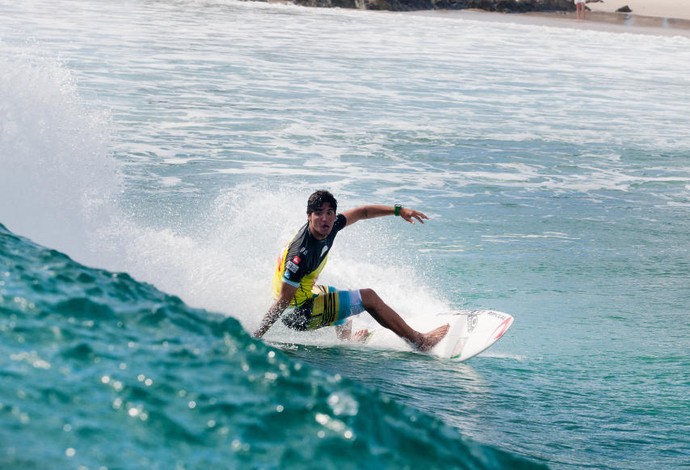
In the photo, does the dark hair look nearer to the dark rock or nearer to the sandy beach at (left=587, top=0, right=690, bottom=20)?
the sandy beach at (left=587, top=0, right=690, bottom=20)

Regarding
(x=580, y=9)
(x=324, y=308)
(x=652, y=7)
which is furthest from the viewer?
(x=652, y=7)

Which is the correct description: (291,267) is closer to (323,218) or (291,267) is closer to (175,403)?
(323,218)

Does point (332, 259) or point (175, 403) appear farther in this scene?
point (332, 259)

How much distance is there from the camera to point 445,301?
10242mm

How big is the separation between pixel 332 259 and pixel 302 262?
313 centimetres

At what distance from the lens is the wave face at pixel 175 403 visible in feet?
13.7

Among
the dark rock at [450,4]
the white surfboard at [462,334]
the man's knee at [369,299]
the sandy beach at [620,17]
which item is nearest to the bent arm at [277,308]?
the man's knee at [369,299]

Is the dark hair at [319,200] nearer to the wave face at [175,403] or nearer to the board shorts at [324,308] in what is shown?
the board shorts at [324,308]

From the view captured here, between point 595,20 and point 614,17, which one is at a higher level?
point 614,17

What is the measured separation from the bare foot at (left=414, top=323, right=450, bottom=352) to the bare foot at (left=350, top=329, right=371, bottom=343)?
522 millimetres

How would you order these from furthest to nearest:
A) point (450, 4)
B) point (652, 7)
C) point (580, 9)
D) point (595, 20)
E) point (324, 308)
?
point (450, 4) → point (652, 7) → point (580, 9) → point (595, 20) → point (324, 308)

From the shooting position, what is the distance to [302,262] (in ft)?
26.8

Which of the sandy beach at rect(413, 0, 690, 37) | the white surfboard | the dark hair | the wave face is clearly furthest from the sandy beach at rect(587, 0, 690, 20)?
the wave face

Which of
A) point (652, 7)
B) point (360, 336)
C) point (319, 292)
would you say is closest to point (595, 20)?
point (652, 7)
